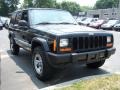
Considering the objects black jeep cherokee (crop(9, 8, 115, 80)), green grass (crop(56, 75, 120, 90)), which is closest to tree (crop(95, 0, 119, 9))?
black jeep cherokee (crop(9, 8, 115, 80))

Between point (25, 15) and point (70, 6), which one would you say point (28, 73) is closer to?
point (25, 15)

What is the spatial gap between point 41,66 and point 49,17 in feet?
6.51

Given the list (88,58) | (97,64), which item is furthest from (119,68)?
(88,58)

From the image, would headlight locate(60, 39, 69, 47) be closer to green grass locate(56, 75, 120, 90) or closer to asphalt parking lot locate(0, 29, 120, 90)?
asphalt parking lot locate(0, 29, 120, 90)

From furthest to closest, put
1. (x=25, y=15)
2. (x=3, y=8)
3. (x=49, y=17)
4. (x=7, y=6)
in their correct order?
(x=7, y=6) < (x=3, y=8) < (x=25, y=15) < (x=49, y=17)

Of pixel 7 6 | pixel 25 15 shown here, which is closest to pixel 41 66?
Answer: pixel 25 15

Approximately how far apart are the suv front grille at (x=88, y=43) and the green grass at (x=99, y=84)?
85 cm

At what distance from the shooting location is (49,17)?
8.25 m

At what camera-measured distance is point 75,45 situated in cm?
654

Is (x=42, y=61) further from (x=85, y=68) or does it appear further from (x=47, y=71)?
(x=85, y=68)

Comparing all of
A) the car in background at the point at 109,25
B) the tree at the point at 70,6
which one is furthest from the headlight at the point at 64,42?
the tree at the point at 70,6

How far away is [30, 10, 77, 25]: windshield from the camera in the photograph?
26.3 feet

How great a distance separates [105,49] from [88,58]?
2.29 ft

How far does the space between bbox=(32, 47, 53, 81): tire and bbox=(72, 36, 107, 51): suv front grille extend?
0.78m
